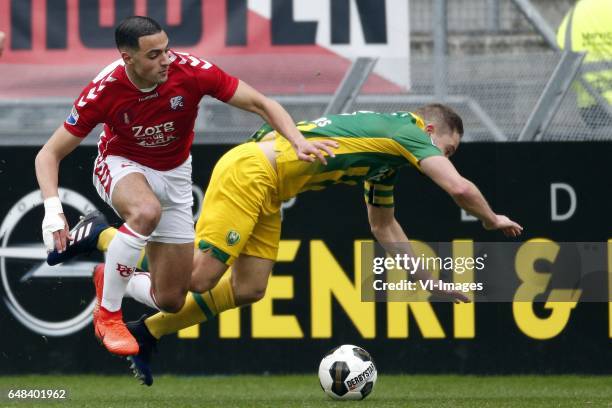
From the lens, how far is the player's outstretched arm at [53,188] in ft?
23.3

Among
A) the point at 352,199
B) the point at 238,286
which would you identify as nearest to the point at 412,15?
the point at 352,199

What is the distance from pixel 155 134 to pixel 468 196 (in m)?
1.84

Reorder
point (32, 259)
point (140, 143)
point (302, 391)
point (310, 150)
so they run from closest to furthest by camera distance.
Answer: point (310, 150) → point (140, 143) → point (302, 391) → point (32, 259)

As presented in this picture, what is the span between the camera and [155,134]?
7637 mm

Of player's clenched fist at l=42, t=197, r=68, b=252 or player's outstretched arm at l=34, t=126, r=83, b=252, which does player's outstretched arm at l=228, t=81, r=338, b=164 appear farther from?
player's clenched fist at l=42, t=197, r=68, b=252

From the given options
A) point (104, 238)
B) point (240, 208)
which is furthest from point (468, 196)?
point (104, 238)

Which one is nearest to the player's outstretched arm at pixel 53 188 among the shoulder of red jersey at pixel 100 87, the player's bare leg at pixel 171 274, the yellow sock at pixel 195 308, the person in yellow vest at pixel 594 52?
the shoulder of red jersey at pixel 100 87

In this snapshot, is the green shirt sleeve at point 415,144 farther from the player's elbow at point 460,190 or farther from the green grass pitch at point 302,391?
the green grass pitch at point 302,391

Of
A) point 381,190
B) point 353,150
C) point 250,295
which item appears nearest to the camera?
point 353,150

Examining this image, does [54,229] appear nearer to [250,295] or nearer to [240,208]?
[240,208]

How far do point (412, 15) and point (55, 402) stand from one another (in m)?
4.42

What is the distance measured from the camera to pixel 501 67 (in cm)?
1000

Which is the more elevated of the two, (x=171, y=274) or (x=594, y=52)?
(x=594, y=52)

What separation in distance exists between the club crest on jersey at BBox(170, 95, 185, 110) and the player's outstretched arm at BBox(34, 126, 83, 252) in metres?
0.56
